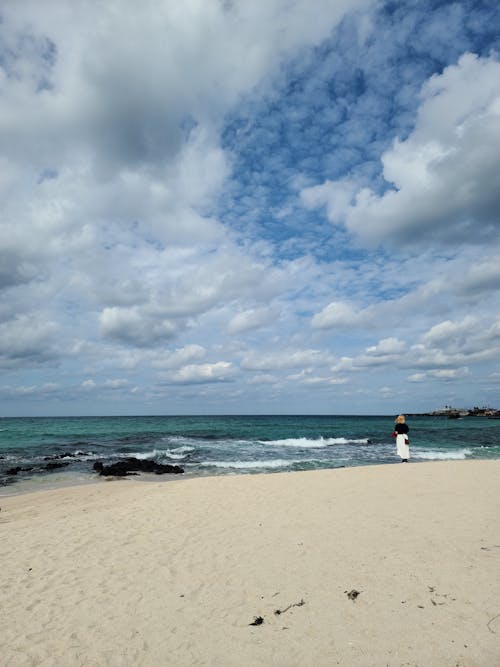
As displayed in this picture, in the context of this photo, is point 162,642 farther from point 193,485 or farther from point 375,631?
point 193,485

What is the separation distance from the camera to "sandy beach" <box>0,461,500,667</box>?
4.31 meters

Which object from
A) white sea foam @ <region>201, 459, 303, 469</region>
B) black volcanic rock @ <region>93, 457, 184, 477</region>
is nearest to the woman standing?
white sea foam @ <region>201, 459, 303, 469</region>

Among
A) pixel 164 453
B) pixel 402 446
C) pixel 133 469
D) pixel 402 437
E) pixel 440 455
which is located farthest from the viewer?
pixel 164 453

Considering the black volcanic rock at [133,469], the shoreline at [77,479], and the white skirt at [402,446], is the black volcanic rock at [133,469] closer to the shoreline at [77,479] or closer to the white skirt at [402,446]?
the shoreline at [77,479]

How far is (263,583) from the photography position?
5805mm

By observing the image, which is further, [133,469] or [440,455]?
[440,455]

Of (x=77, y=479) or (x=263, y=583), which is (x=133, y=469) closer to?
(x=77, y=479)

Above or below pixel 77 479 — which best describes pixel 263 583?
above

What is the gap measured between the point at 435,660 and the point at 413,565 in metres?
2.19

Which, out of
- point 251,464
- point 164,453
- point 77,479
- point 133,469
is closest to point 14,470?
point 77,479

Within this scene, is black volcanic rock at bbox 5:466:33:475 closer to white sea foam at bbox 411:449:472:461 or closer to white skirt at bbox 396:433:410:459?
white skirt at bbox 396:433:410:459

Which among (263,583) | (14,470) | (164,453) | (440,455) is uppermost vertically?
(263,583)

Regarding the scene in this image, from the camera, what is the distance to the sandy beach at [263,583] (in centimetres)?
431

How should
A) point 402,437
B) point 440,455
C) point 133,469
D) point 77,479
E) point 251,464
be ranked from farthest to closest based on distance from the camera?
point 440,455, point 251,464, point 133,469, point 77,479, point 402,437
